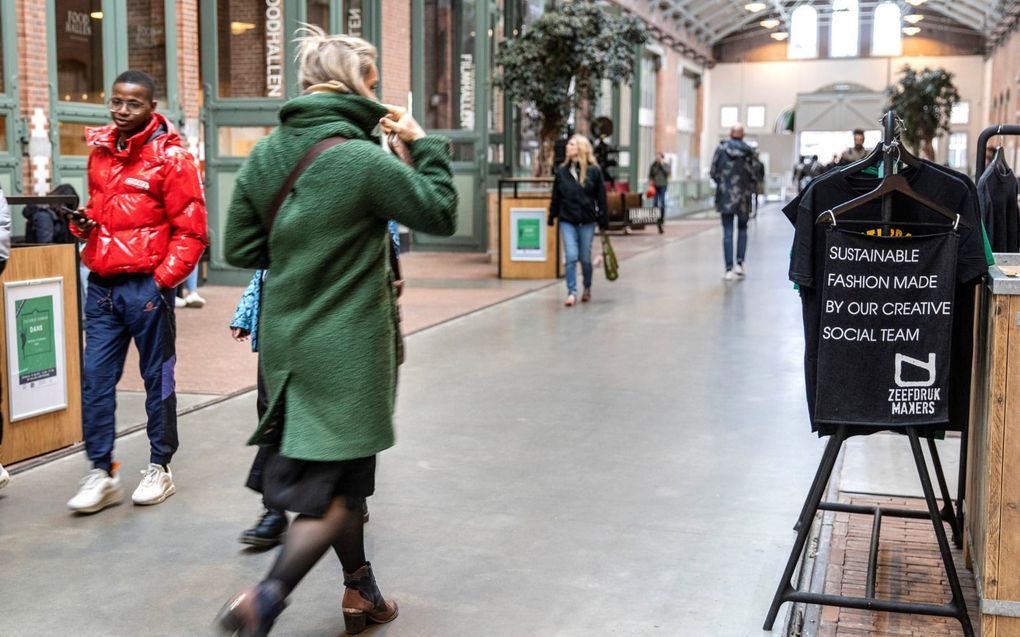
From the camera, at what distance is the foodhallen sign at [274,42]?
1320cm

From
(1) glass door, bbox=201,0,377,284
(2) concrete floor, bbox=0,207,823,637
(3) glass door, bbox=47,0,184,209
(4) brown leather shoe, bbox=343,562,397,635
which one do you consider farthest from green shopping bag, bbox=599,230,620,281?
(4) brown leather shoe, bbox=343,562,397,635

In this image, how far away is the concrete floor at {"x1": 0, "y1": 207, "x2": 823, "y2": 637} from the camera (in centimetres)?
377

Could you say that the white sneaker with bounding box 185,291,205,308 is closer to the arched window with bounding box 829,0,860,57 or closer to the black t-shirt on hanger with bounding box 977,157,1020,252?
the black t-shirt on hanger with bounding box 977,157,1020,252

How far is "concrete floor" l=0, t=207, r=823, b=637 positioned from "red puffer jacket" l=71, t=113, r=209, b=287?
103 centimetres

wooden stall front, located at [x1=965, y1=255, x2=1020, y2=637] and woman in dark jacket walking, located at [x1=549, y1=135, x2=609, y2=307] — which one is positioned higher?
woman in dark jacket walking, located at [x1=549, y1=135, x2=609, y2=307]

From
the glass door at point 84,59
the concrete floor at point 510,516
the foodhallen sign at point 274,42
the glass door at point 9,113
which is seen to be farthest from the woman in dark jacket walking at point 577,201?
the glass door at point 9,113

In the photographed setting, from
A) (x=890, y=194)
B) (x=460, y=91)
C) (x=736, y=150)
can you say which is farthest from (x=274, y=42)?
(x=890, y=194)

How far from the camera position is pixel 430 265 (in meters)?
16.1

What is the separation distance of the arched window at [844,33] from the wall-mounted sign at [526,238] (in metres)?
36.5

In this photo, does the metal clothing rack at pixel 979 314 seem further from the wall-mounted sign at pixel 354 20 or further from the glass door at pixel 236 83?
the wall-mounted sign at pixel 354 20

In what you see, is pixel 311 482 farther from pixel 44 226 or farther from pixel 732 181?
pixel 732 181

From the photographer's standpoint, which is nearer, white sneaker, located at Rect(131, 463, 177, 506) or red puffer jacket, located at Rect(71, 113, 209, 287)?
red puffer jacket, located at Rect(71, 113, 209, 287)

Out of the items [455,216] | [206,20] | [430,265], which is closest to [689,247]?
[430,265]

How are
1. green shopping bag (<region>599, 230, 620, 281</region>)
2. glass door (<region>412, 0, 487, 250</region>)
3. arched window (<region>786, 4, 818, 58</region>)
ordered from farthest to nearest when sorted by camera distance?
1. arched window (<region>786, 4, 818, 58</region>)
2. glass door (<region>412, 0, 487, 250</region>)
3. green shopping bag (<region>599, 230, 620, 281</region>)
